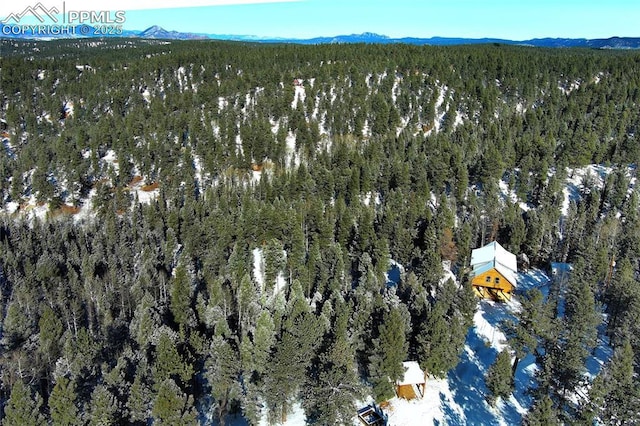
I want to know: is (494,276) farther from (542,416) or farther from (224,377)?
(224,377)

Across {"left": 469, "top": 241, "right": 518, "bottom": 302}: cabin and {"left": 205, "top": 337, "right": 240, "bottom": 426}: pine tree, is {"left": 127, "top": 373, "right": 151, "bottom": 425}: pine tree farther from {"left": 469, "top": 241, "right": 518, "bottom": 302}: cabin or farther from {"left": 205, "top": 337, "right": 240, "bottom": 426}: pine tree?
{"left": 469, "top": 241, "right": 518, "bottom": 302}: cabin

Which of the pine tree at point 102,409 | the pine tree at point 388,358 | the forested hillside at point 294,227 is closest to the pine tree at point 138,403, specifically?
the forested hillside at point 294,227

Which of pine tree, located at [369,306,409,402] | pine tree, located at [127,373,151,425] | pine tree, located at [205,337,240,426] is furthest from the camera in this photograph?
pine tree, located at [369,306,409,402]

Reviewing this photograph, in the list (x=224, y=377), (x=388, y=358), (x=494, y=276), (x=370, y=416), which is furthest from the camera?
(x=494, y=276)

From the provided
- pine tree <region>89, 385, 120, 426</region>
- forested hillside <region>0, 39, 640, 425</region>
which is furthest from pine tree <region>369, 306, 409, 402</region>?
pine tree <region>89, 385, 120, 426</region>

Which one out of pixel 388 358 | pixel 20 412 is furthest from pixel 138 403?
pixel 388 358

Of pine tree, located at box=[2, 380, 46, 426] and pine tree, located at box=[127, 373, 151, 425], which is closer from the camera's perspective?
pine tree, located at box=[2, 380, 46, 426]
